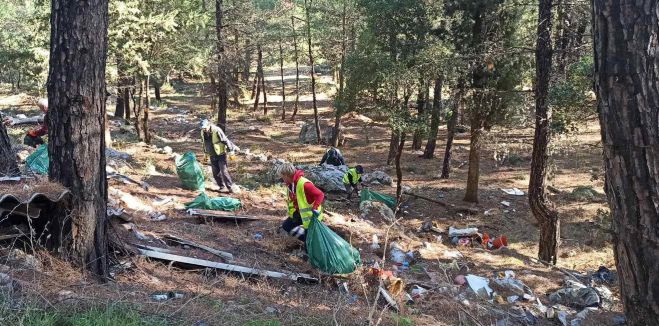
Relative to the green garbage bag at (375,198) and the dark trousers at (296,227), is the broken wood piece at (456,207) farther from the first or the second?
the dark trousers at (296,227)

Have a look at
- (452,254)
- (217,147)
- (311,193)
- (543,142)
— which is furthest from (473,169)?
(311,193)

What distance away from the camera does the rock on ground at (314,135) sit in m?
23.1

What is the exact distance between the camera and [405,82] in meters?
11.6

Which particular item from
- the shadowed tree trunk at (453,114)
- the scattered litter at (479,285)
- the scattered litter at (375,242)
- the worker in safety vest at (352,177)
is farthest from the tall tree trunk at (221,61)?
the scattered litter at (479,285)

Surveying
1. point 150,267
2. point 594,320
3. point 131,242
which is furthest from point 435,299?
point 131,242

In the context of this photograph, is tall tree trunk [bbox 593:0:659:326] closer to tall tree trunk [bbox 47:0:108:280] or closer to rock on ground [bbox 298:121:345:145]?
tall tree trunk [bbox 47:0:108:280]

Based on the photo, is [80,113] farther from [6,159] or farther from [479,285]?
[479,285]

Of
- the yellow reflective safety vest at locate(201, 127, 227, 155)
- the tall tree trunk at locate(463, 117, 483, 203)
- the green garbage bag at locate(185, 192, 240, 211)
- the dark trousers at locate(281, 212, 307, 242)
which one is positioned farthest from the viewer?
the tall tree trunk at locate(463, 117, 483, 203)

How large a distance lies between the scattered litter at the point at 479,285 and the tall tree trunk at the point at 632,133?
413 cm

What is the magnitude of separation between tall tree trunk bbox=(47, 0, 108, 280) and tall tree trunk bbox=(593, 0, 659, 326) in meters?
3.50

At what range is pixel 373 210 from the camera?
35.0 ft

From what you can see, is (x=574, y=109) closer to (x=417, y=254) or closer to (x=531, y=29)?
(x=417, y=254)

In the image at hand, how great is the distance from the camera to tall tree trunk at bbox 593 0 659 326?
1855 mm

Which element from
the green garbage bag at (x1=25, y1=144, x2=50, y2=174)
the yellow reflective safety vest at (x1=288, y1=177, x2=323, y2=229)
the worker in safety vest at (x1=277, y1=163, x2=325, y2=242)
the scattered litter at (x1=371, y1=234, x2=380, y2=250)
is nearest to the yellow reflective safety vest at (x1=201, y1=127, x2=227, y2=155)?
the green garbage bag at (x1=25, y1=144, x2=50, y2=174)
